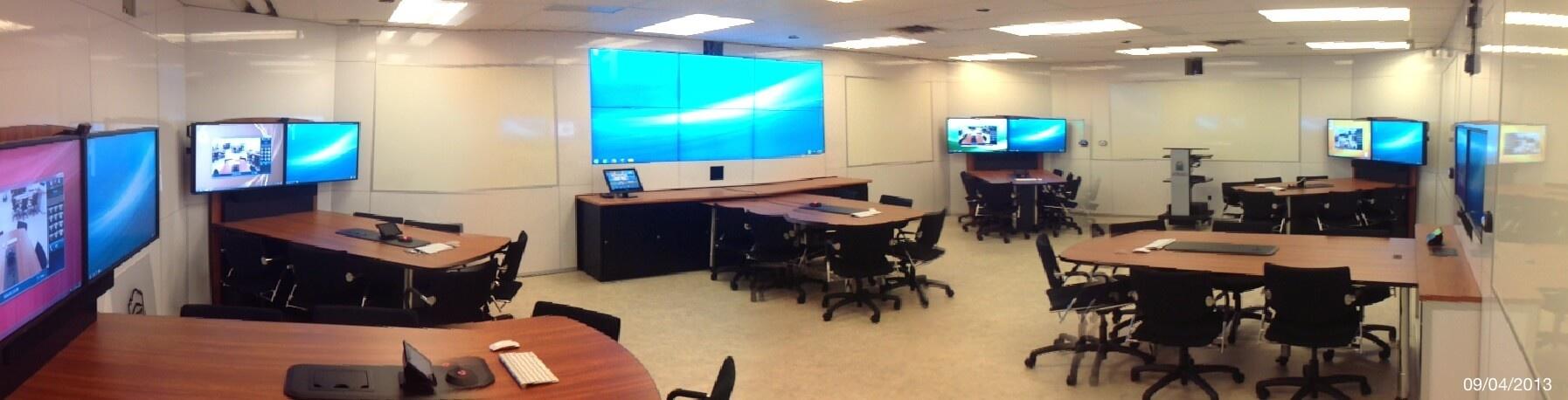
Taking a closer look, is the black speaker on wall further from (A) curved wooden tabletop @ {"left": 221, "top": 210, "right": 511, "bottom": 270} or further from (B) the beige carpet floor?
(A) curved wooden tabletop @ {"left": 221, "top": 210, "right": 511, "bottom": 270}

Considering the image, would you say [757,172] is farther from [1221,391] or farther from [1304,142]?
[1304,142]

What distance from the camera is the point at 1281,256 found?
18.5 feet

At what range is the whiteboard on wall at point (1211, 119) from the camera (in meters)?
13.2

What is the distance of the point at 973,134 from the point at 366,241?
9.26 m

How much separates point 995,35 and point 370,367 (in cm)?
815

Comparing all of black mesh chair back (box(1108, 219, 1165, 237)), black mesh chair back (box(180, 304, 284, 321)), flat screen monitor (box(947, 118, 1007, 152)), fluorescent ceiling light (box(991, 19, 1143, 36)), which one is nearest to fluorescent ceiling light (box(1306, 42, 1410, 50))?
fluorescent ceiling light (box(991, 19, 1143, 36))

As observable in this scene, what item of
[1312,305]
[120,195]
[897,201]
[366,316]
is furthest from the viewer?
[897,201]

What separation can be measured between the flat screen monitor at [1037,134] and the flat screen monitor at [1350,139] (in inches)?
135

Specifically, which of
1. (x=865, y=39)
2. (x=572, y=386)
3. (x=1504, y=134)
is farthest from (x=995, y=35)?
(x=572, y=386)

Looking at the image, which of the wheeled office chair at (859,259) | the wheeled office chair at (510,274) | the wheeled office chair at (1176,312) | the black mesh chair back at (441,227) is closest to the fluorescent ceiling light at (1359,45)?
the wheeled office chair at (859,259)

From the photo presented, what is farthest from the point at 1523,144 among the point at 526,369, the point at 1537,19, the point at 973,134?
the point at 973,134

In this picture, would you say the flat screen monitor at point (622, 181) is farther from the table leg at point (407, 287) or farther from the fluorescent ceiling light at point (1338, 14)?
the fluorescent ceiling light at point (1338, 14)

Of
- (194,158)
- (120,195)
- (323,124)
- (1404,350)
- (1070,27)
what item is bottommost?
(1404,350)

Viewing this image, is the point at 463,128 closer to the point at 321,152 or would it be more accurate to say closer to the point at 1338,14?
the point at 321,152
